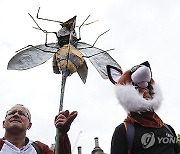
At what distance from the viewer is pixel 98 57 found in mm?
4660

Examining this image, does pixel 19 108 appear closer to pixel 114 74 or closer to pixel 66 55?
pixel 66 55

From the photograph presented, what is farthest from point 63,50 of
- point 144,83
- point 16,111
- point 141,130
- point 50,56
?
point 141,130

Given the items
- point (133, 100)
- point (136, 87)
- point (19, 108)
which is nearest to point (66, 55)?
point (19, 108)

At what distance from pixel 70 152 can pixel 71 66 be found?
37.8 inches

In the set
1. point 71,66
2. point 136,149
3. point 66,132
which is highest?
point 71,66

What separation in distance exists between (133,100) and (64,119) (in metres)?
0.54

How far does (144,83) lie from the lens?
3389mm

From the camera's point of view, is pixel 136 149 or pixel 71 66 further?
pixel 71 66

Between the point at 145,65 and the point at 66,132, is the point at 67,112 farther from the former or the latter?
the point at 145,65

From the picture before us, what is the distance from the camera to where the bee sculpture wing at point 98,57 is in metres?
4.56

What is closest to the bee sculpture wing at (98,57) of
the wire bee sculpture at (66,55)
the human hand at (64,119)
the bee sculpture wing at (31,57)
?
the wire bee sculpture at (66,55)

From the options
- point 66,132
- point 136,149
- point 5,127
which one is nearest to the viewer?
point 136,149

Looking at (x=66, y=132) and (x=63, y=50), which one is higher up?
(x=63, y=50)

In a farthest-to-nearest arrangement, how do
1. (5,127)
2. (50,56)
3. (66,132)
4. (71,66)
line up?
(50,56) < (71,66) < (5,127) < (66,132)
